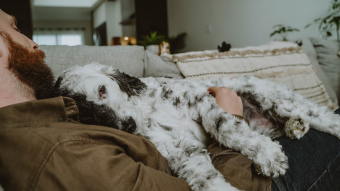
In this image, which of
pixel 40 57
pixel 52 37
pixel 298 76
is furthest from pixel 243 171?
pixel 52 37

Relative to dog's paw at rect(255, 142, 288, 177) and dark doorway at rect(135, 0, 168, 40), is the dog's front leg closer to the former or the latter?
dog's paw at rect(255, 142, 288, 177)

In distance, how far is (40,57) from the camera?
1234 millimetres

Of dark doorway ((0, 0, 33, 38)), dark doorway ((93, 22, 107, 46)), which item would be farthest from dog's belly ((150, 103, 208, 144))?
dark doorway ((93, 22, 107, 46))

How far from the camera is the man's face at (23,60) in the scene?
109 centimetres

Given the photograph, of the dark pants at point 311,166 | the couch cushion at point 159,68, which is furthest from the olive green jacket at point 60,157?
the couch cushion at point 159,68

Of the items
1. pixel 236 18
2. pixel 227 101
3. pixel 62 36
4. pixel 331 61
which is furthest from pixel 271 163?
pixel 62 36

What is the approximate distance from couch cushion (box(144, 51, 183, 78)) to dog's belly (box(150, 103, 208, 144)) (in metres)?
0.57

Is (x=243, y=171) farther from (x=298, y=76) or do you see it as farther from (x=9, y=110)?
(x=298, y=76)

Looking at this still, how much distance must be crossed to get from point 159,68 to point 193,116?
0.66 metres

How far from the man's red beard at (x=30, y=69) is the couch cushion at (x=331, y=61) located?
271 centimetres

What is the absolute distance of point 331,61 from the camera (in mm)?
2902

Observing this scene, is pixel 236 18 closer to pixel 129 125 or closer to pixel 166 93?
pixel 166 93

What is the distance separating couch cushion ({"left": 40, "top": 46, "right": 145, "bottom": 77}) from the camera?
1779 millimetres

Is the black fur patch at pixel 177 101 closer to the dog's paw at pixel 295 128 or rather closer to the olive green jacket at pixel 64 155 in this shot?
the olive green jacket at pixel 64 155
